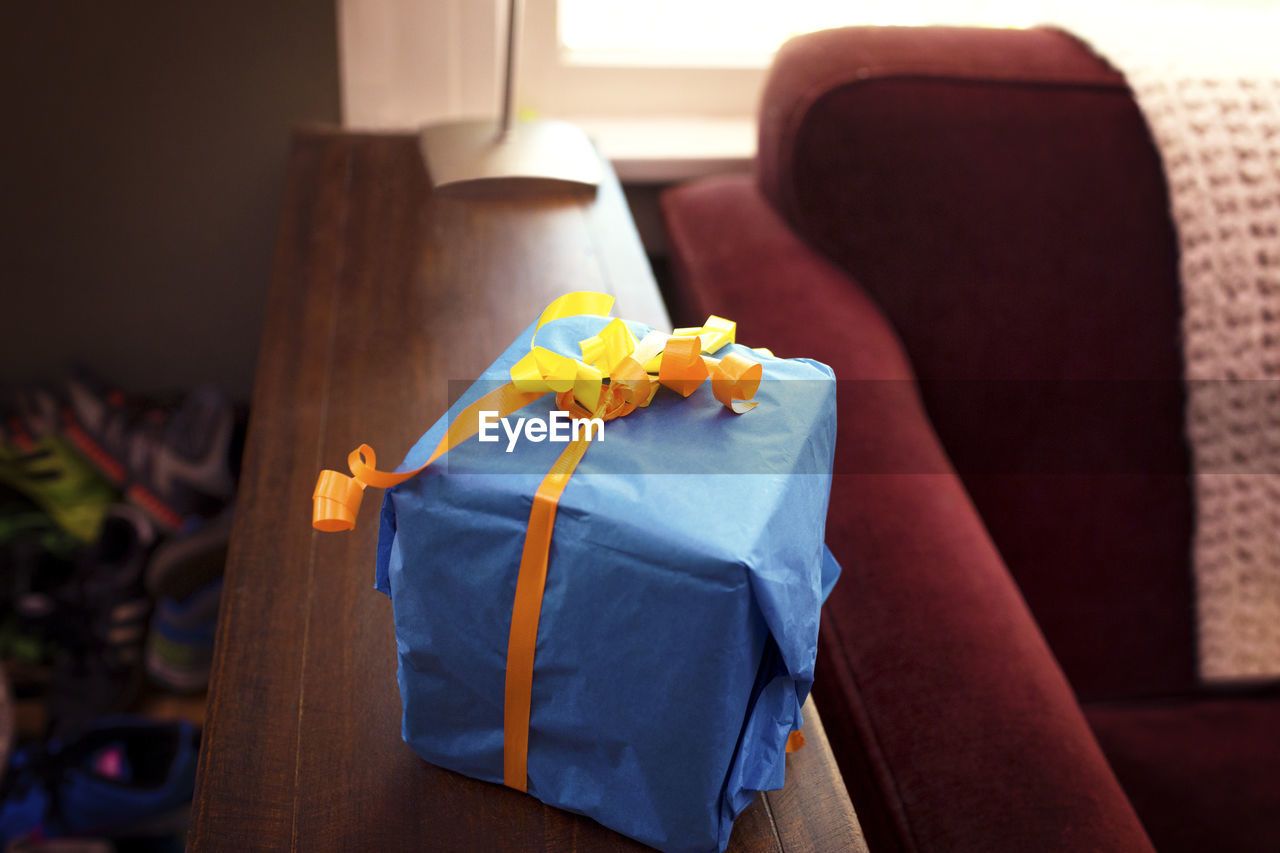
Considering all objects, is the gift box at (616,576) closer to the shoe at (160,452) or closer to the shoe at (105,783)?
the shoe at (105,783)

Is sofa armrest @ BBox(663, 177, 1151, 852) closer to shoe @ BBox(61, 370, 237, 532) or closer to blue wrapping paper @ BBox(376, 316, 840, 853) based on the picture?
Answer: blue wrapping paper @ BBox(376, 316, 840, 853)

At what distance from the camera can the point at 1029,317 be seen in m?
1.01

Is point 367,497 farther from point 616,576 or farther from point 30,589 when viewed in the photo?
point 30,589

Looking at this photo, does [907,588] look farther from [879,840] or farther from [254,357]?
[254,357]

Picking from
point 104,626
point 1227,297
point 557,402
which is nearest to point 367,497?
point 557,402

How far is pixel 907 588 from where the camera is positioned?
0.70m

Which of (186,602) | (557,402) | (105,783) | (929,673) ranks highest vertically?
(557,402)

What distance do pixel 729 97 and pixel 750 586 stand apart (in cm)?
125

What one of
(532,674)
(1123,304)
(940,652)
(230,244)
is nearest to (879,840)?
(940,652)

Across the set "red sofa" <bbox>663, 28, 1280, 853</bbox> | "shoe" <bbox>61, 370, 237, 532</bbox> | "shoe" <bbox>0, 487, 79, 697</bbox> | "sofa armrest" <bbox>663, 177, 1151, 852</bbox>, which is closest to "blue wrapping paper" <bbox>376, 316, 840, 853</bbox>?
"sofa armrest" <bbox>663, 177, 1151, 852</bbox>

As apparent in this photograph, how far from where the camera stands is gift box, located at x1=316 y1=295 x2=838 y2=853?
0.42 m

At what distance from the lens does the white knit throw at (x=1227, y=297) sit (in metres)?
1.00

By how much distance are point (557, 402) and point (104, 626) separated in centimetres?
107

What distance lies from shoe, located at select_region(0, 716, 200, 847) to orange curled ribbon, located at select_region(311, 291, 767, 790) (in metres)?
0.83
